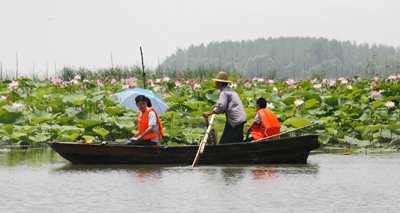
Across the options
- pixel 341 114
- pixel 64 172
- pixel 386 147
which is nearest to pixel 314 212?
pixel 64 172

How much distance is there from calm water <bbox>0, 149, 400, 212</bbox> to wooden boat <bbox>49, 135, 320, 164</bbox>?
8.3 inches

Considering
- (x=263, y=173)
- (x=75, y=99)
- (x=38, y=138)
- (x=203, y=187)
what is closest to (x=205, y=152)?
(x=263, y=173)

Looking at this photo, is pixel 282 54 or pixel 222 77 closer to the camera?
pixel 222 77

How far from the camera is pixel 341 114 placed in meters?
12.6

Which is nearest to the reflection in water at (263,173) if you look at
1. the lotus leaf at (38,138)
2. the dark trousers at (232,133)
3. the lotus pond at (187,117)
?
the dark trousers at (232,133)

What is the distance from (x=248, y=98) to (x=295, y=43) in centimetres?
13794

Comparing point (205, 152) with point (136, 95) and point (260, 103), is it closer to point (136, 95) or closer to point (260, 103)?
point (260, 103)

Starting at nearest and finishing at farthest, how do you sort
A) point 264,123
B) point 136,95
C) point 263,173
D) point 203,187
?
point 203,187
point 263,173
point 264,123
point 136,95

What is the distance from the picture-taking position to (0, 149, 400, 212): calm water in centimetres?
510

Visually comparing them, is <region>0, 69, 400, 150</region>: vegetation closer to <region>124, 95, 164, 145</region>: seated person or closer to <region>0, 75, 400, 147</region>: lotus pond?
<region>0, 75, 400, 147</region>: lotus pond

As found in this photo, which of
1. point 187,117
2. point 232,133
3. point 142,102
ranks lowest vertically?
point 232,133

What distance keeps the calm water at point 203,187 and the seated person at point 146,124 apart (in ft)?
1.60

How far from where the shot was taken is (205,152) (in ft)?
29.2

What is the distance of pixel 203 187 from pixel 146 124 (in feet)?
8.99
